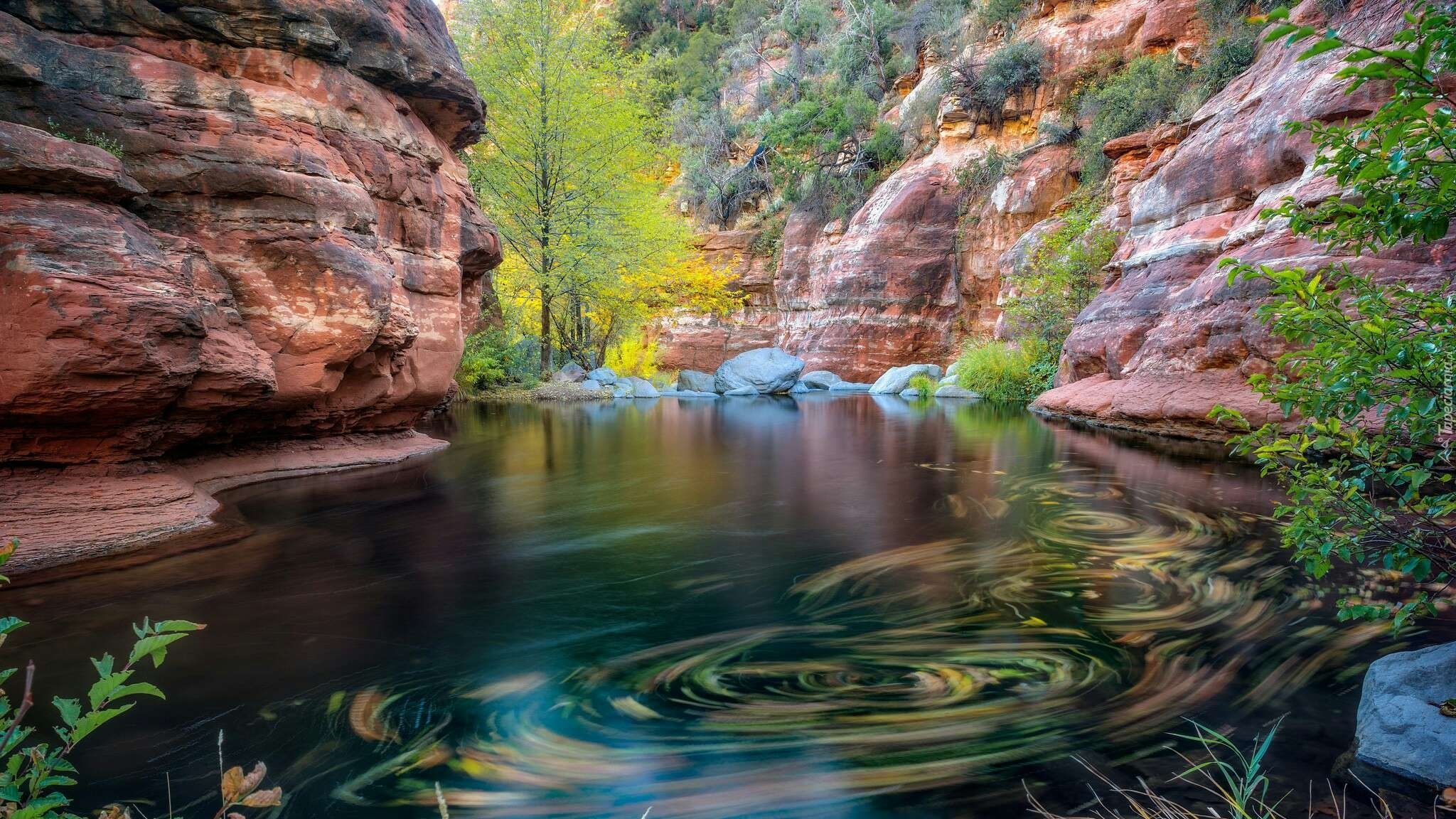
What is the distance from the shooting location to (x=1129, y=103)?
631 inches

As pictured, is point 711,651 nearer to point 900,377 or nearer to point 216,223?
point 216,223

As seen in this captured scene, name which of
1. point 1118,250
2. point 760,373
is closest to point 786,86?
point 760,373

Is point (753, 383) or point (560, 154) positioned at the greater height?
point (560, 154)

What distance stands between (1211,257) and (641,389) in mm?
13811

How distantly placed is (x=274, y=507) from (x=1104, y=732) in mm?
5746

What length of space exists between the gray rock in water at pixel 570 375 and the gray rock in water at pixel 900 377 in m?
8.48

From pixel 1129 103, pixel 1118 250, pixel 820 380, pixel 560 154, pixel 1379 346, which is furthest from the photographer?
pixel 820 380

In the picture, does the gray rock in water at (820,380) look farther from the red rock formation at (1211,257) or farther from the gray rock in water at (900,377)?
the red rock formation at (1211,257)

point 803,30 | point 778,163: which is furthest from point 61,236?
point 803,30

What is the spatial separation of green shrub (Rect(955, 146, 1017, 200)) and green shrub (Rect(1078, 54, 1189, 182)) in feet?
8.85

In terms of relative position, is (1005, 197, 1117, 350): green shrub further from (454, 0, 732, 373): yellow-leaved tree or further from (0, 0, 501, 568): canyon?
(0, 0, 501, 568): canyon

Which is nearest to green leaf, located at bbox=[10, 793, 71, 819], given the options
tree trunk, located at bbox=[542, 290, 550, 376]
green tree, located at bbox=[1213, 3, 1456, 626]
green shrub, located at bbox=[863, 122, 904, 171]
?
green tree, located at bbox=[1213, 3, 1456, 626]

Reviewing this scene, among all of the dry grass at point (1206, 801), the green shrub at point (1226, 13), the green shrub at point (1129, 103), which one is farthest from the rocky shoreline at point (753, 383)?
the dry grass at point (1206, 801)

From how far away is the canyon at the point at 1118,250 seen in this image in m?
8.61
